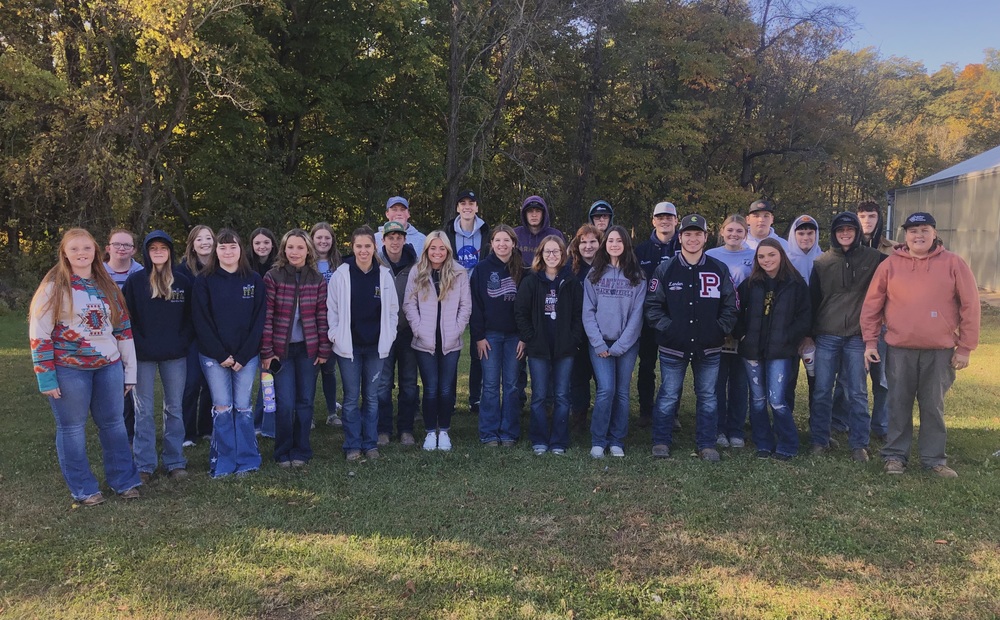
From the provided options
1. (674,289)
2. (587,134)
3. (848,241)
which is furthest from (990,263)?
(674,289)

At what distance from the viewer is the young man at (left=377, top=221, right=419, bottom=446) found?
6102 millimetres

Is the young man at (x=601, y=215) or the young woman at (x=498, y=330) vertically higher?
the young man at (x=601, y=215)

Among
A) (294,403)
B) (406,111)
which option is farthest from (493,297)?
(406,111)

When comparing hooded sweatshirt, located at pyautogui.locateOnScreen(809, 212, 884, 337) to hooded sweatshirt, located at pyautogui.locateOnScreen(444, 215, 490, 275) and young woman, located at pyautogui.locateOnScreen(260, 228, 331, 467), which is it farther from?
young woman, located at pyautogui.locateOnScreen(260, 228, 331, 467)

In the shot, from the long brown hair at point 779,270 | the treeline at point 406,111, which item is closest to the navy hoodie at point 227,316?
the long brown hair at point 779,270

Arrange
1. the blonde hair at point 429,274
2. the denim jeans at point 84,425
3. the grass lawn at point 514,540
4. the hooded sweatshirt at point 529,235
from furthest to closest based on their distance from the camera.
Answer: the hooded sweatshirt at point 529,235
the blonde hair at point 429,274
the denim jeans at point 84,425
the grass lawn at point 514,540

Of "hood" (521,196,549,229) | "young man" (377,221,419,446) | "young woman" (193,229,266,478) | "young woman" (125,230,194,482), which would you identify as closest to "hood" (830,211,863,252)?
"hood" (521,196,549,229)

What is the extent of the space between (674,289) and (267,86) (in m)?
15.7

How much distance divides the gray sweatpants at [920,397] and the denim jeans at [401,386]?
420 cm

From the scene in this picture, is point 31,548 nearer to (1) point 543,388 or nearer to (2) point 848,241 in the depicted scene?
(1) point 543,388

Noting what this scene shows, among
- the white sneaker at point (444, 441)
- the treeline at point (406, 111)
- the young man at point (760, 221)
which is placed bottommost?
the white sneaker at point (444, 441)

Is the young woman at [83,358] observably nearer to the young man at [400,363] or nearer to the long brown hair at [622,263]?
the young man at [400,363]

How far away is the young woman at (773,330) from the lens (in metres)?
5.59

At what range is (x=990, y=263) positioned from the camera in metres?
19.5
